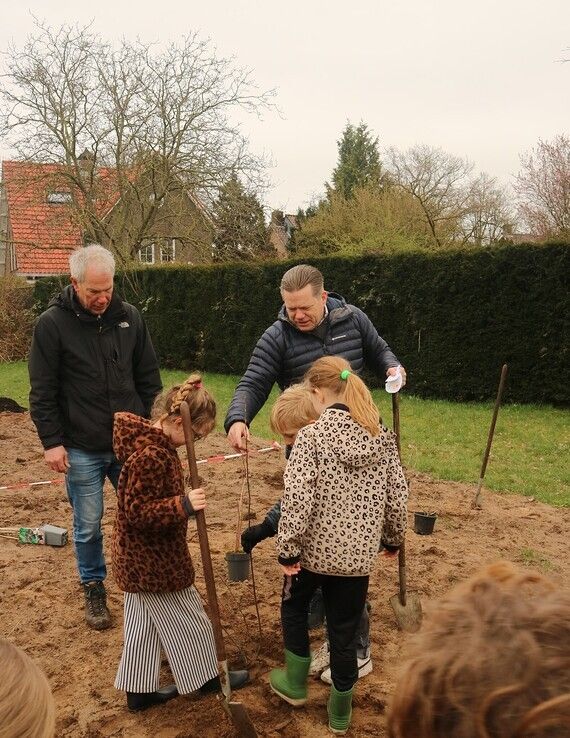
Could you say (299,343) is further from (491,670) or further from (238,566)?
(491,670)

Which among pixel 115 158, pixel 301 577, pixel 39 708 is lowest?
pixel 301 577

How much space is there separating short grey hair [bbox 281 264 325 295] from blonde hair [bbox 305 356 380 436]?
64 centimetres

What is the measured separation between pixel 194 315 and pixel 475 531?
13188 millimetres

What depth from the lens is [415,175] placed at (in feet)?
99.7

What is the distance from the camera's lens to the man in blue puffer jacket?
3.63 meters

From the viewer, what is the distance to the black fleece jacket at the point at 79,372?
3.92 m

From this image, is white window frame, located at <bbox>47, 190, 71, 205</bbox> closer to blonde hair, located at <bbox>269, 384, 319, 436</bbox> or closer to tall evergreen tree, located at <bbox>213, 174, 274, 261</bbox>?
tall evergreen tree, located at <bbox>213, 174, 274, 261</bbox>

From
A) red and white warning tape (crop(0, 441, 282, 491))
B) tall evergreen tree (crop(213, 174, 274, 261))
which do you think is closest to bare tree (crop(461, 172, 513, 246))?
tall evergreen tree (crop(213, 174, 274, 261))

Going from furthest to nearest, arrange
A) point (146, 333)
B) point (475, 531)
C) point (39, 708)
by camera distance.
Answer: point (475, 531)
point (146, 333)
point (39, 708)

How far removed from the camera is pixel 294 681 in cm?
321

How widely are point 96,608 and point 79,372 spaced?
54.6 inches

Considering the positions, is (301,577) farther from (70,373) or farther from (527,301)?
(527,301)

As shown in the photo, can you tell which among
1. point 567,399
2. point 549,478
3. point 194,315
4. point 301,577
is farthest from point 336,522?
point 194,315

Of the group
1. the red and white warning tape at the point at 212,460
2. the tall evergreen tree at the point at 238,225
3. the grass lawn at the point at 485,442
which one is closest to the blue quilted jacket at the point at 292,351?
the red and white warning tape at the point at 212,460
